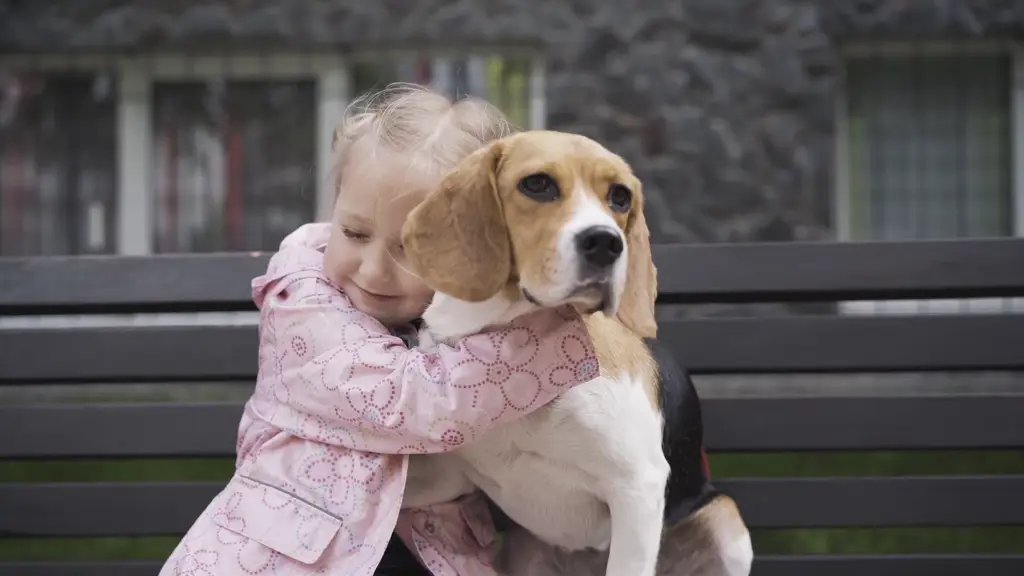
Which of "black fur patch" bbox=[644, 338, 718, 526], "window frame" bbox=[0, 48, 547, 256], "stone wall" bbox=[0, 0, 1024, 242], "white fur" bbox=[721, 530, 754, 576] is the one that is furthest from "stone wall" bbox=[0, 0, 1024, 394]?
"white fur" bbox=[721, 530, 754, 576]

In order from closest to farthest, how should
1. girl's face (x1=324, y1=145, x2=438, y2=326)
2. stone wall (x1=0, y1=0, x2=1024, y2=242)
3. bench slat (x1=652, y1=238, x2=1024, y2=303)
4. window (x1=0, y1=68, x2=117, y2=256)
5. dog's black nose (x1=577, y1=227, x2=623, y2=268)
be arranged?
1. dog's black nose (x1=577, y1=227, x2=623, y2=268)
2. girl's face (x1=324, y1=145, x2=438, y2=326)
3. bench slat (x1=652, y1=238, x2=1024, y2=303)
4. stone wall (x1=0, y1=0, x2=1024, y2=242)
5. window (x1=0, y1=68, x2=117, y2=256)

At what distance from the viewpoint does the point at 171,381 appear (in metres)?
2.62

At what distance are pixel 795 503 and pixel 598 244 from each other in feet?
3.97

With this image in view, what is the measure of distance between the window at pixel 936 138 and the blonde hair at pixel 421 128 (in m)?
5.00

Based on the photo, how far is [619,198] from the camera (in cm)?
173

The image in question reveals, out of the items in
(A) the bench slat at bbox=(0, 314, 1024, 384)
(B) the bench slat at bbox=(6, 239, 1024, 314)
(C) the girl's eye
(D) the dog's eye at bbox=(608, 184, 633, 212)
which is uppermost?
(D) the dog's eye at bbox=(608, 184, 633, 212)

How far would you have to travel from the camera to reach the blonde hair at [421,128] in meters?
1.95

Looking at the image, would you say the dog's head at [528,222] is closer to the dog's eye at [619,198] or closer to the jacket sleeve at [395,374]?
the dog's eye at [619,198]

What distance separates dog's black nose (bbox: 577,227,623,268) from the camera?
5.22ft

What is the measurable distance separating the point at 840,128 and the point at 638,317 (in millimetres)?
5323

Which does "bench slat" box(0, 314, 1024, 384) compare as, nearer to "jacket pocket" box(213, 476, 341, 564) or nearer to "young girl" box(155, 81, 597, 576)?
"young girl" box(155, 81, 597, 576)

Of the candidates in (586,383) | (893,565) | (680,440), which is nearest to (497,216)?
(586,383)

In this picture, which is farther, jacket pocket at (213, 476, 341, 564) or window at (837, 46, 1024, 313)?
window at (837, 46, 1024, 313)

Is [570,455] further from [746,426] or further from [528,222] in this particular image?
[746,426]
